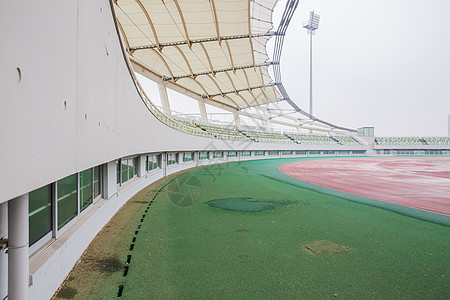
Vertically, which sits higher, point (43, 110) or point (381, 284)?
point (43, 110)

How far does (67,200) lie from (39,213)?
3.89 feet

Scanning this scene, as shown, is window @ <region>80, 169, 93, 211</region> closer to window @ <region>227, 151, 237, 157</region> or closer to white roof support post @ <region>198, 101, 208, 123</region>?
window @ <region>227, 151, 237, 157</region>

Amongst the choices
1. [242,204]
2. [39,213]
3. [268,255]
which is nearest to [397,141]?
[242,204]

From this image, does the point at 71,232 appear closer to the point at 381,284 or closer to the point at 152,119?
the point at 381,284

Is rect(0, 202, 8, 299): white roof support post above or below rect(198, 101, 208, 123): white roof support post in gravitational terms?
below

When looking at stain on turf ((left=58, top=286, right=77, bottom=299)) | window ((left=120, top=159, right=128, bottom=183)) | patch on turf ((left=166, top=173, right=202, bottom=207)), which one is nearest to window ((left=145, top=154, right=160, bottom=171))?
patch on turf ((left=166, top=173, right=202, bottom=207))

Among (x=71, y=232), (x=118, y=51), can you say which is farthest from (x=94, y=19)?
(x=71, y=232)

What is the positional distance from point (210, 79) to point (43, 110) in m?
41.4

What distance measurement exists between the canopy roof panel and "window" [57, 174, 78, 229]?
2098cm

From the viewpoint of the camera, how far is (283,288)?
454 cm

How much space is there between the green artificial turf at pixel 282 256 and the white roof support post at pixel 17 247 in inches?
64.8

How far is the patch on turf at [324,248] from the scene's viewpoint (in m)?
6.19

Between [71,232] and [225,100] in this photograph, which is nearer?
[71,232]

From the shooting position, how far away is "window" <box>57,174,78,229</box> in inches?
202
